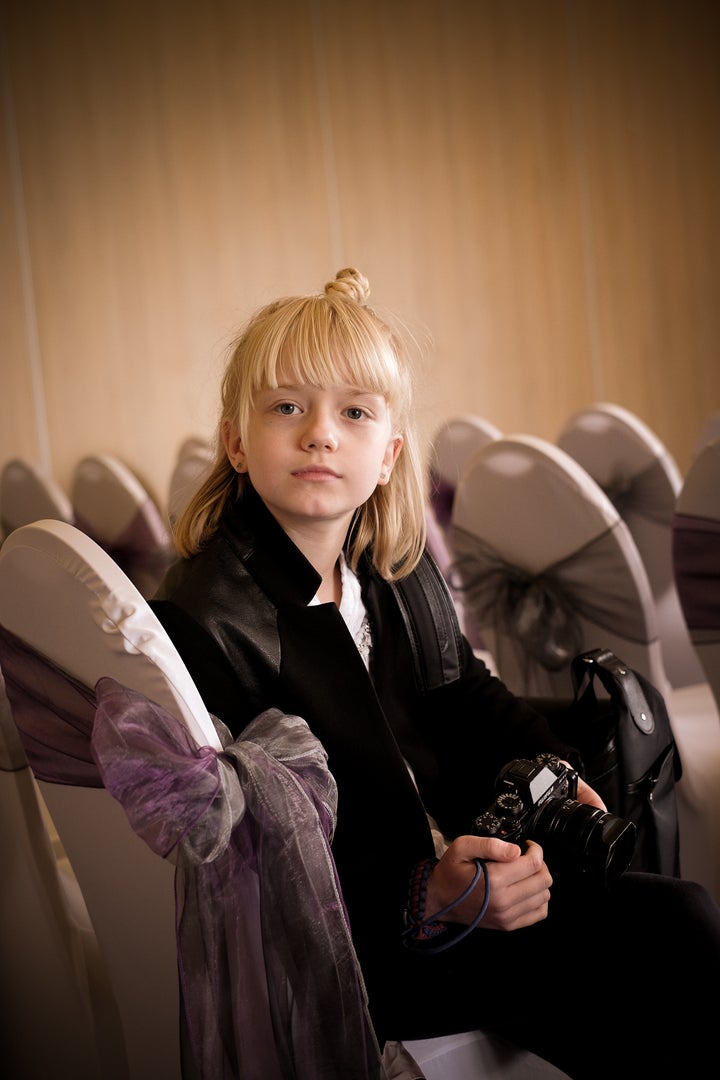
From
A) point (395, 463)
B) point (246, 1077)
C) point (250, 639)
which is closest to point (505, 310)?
point (395, 463)

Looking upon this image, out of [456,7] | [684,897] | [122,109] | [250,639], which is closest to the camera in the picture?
[684,897]

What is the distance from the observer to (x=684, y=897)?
42.3 inches

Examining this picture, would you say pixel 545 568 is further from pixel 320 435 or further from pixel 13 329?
pixel 13 329

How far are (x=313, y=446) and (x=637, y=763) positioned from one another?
60 cm

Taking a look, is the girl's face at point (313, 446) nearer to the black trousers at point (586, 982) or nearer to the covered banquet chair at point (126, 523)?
the black trousers at point (586, 982)

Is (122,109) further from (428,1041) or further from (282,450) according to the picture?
(428,1041)

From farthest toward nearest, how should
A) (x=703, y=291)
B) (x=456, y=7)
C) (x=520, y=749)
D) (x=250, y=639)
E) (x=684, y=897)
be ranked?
(x=703, y=291)
(x=456, y=7)
(x=520, y=749)
(x=250, y=639)
(x=684, y=897)

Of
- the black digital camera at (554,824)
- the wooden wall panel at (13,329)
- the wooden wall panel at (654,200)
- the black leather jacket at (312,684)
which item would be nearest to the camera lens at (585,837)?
the black digital camera at (554,824)

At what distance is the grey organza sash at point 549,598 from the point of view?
1.70m

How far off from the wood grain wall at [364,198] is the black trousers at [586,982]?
2896 millimetres

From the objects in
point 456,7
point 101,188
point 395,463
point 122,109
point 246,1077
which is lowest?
point 246,1077

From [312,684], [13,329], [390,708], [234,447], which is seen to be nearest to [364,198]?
[13,329]

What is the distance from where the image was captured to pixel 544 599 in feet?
5.94

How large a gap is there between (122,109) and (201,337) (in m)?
1.05
